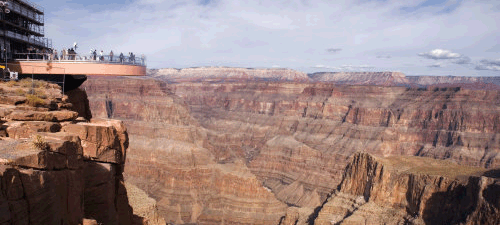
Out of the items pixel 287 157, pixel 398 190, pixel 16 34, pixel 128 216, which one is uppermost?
pixel 16 34

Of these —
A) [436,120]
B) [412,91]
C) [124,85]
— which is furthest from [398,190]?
[412,91]

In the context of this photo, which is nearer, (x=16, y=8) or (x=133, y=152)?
(x=16, y=8)

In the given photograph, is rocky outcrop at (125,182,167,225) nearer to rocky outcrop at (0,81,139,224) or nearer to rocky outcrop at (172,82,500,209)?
rocky outcrop at (0,81,139,224)

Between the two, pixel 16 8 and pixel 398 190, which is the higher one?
pixel 16 8

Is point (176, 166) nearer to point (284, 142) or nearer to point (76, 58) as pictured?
point (284, 142)

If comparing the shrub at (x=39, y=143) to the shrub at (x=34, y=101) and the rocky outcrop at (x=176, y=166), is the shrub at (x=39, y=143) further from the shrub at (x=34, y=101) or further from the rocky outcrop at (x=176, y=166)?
the rocky outcrop at (x=176, y=166)

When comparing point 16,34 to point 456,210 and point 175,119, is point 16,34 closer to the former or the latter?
point 456,210
